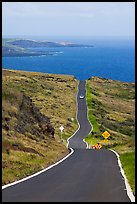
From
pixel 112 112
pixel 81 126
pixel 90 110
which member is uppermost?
pixel 90 110

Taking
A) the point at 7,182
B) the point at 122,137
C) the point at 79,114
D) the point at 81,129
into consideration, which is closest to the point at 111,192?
the point at 7,182

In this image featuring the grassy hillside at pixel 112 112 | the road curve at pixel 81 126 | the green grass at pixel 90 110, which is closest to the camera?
the road curve at pixel 81 126

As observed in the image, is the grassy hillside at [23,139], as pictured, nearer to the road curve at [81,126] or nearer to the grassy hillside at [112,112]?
the grassy hillside at [112,112]

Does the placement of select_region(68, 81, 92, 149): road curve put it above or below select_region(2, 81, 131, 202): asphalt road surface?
below

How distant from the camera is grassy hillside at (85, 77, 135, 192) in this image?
59.5 m

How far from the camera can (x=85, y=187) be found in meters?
15.8

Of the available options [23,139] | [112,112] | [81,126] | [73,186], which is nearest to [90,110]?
[112,112]

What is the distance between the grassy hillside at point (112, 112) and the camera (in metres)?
59.5

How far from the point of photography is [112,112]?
88.9 meters

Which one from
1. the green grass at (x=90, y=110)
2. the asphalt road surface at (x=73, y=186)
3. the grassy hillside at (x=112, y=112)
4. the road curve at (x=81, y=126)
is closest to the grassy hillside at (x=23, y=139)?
the asphalt road surface at (x=73, y=186)

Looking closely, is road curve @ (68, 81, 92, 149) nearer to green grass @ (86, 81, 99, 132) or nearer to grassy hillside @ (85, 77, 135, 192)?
green grass @ (86, 81, 99, 132)

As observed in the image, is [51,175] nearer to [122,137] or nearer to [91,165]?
[91,165]

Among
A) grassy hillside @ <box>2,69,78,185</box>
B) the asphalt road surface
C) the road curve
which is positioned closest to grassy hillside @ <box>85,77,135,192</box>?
the road curve

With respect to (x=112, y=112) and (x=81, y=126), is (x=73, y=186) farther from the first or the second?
(x=112, y=112)
